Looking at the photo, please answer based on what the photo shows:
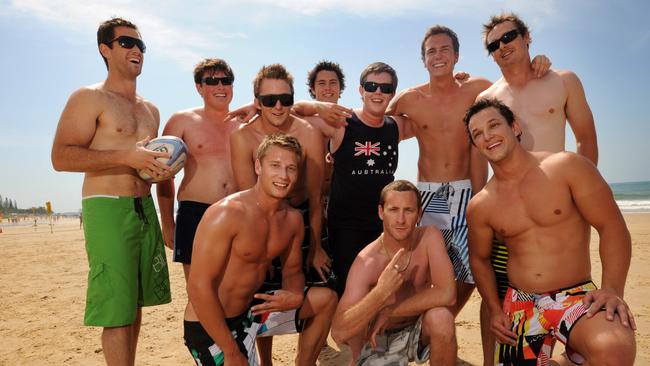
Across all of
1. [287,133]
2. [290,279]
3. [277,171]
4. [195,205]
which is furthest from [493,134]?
[195,205]

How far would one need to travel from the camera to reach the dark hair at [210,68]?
511cm

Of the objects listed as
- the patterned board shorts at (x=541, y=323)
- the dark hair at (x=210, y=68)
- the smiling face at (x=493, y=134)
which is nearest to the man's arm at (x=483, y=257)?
the patterned board shorts at (x=541, y=323)

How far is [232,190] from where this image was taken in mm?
4977

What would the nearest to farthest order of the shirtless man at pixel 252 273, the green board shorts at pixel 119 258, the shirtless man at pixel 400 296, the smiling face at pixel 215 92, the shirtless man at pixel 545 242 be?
the shirtless man at pixel 545 242
the shirtless man at pixel 252 273
the shirtless man at pixel 400 296
the green board shorts at pixel 119 258
the smiling face at pixel 215 92

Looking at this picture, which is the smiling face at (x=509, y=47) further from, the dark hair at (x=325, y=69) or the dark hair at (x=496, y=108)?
the dark hair at (x=325, y=69)

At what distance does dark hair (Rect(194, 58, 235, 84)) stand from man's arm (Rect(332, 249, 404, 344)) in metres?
2.93

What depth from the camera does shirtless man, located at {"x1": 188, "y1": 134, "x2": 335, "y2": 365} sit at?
3.44 m

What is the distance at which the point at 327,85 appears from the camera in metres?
6.48

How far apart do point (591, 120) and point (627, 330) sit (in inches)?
86.6

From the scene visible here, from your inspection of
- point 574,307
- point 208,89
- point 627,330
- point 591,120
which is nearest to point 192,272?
point 208,89

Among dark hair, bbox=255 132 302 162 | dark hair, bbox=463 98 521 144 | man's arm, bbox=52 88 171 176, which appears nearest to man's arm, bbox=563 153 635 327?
dark hair, bbox=463 98 521 144

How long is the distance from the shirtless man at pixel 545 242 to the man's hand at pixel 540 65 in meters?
1.04

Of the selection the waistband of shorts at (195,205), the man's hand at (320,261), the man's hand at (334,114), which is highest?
the man's hand at (334,114)

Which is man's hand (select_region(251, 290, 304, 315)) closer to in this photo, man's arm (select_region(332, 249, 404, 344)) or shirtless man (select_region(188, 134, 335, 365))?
shirtless man (select_region(188, 134, 335, 365))
